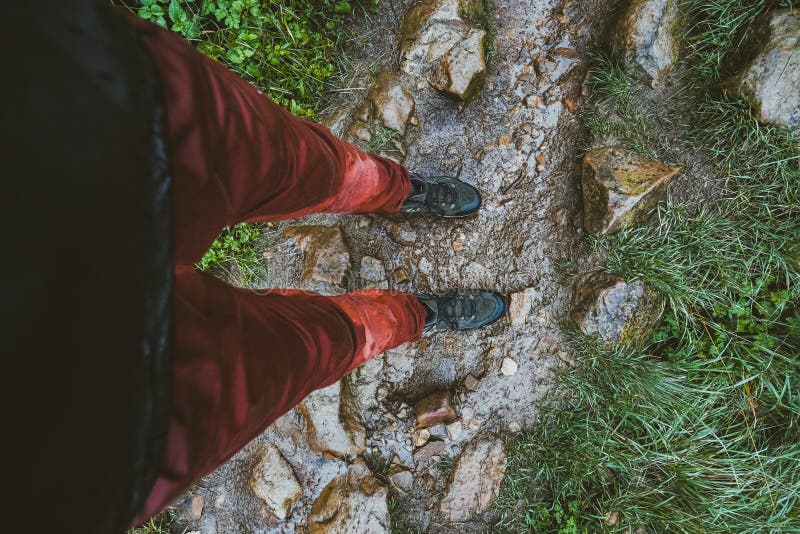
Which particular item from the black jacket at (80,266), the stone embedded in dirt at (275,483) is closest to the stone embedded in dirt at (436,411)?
the stone embedded in dirt at (275,483)

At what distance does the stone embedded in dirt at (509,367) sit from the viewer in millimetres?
2670

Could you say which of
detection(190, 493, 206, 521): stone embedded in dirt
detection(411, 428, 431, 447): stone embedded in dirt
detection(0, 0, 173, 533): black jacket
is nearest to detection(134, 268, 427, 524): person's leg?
detection(0, 0, 173, 533): black jacket

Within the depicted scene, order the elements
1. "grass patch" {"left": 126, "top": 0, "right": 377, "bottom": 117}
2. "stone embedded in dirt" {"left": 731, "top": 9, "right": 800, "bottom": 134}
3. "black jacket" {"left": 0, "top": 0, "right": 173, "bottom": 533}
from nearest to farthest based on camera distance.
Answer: "black jacket" {"left": 0, "top": 0, "right": 173, "bottom": 533}
"stone embedded in dirt" {"left": 731, "top": 9, "right": 800, "bottom": 134}
"grass patch" {"left": 126, "top": 0, "right": 377, "bottom": 117}

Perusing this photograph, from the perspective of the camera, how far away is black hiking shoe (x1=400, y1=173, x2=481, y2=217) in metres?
2.59

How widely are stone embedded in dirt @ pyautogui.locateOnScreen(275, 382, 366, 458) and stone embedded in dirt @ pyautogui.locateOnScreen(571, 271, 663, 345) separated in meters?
1.54

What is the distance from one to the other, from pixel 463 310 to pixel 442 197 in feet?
2.30

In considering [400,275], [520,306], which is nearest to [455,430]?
[520,306]

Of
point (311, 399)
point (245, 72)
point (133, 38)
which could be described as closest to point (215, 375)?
point (133, 38)

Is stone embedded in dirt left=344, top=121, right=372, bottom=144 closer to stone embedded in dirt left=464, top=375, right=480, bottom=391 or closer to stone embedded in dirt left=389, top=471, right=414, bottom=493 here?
stone embedded in dirt left=464, top=375, right=480, bottom=391

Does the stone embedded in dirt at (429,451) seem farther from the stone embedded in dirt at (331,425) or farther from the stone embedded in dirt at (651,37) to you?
the stone embedded in dirt at (651,37)

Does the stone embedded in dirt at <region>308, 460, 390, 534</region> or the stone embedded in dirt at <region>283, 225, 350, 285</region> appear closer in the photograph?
the stone embedded in dirt at <region>308, 460, 390, 534</region>

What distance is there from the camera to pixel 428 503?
2.63 metres

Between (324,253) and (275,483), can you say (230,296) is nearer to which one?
(324,253)

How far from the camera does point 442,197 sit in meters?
2.62
